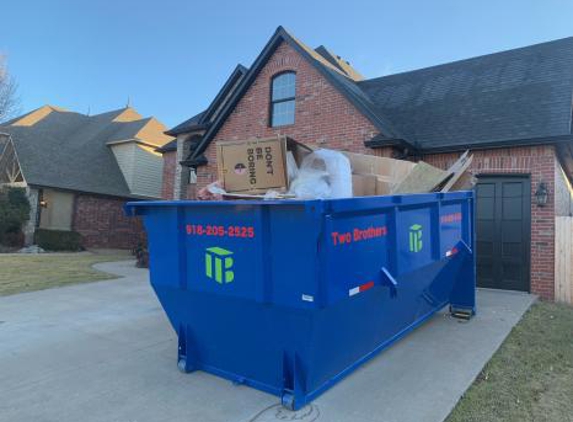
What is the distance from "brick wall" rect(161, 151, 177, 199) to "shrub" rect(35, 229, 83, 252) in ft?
15.5

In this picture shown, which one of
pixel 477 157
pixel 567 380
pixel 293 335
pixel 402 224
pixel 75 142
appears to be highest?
pixel 75 142

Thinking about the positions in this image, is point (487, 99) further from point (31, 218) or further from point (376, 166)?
point (31, 218)

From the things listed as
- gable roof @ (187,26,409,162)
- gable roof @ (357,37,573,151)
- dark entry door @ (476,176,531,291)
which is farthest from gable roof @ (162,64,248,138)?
dark entry door @ (476,176,531,291)

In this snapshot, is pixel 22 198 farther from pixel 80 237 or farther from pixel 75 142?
pixel 75 142

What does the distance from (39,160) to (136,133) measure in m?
5.22

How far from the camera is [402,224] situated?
4.28 meters

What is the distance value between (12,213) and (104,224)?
4.00 metres

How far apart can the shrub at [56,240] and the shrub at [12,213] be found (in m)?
0.82

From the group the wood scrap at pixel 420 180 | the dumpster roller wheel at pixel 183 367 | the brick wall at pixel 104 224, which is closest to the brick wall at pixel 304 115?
the wood scrap at pixel 420 180

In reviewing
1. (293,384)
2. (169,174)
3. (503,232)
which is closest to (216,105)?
(169,174)

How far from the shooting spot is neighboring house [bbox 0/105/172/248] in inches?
765

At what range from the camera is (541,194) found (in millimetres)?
8547

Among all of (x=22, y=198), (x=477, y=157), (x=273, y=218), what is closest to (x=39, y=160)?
(x=22, y=198)

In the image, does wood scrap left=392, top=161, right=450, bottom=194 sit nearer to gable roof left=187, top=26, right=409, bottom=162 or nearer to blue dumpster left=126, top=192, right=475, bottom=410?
blue dumpster left=126, top=192, right=475, bottom=410
